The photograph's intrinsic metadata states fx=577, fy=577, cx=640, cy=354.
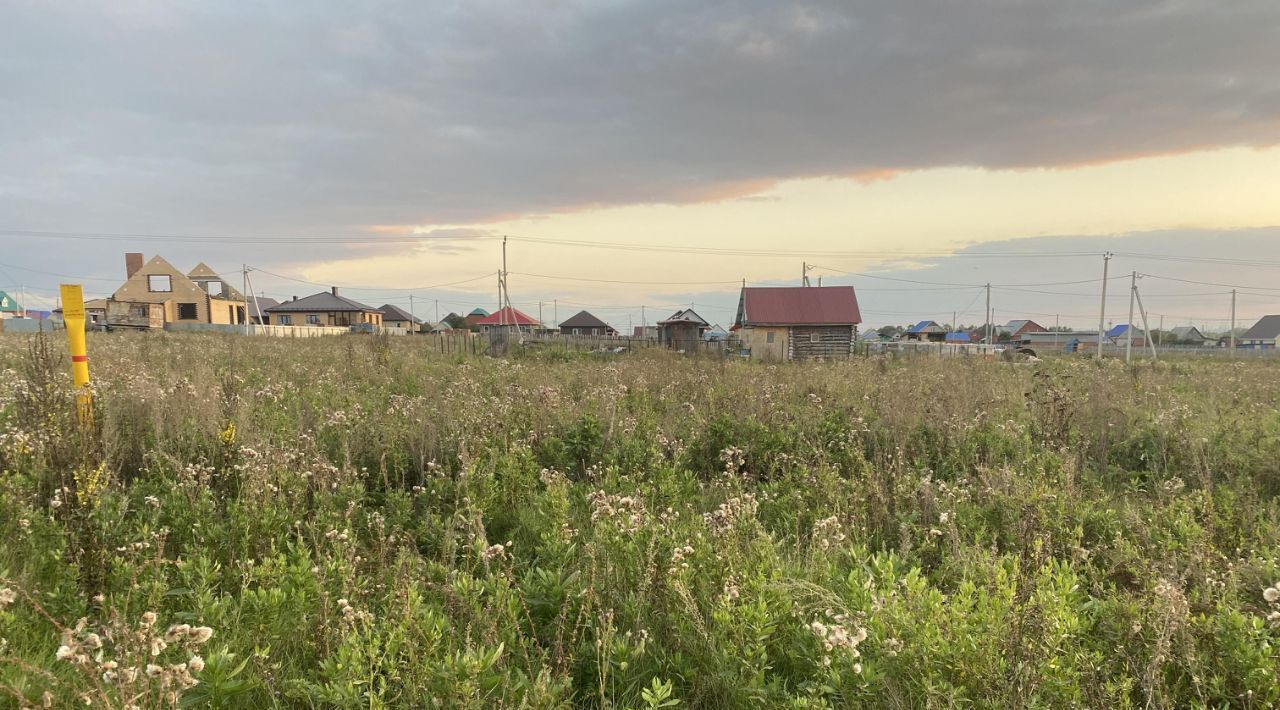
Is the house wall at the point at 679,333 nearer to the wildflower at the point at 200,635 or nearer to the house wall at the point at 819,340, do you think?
the house wall at the point at 819,340

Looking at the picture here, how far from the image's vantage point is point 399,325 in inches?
3398

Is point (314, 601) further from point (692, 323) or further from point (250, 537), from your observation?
point (692, 323)

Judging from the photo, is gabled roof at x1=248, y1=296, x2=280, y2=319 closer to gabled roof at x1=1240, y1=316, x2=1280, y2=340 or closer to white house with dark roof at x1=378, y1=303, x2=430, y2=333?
white house with dark roof at x1=378, y1=303, x2=430, y2=333

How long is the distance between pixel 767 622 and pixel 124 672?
244 centimetres

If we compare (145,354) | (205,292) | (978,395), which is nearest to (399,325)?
(205,292)

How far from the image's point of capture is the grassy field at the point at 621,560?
2402 mm

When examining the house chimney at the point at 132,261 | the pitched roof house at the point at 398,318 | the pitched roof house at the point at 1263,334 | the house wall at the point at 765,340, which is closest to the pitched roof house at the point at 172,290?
the house chimney at the point at 132,261

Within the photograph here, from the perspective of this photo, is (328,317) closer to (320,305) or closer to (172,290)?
(320,305)

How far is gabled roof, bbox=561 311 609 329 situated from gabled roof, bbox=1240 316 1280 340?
94939mm

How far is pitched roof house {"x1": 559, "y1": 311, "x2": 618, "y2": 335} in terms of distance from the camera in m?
81.0

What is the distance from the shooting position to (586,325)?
81.2m

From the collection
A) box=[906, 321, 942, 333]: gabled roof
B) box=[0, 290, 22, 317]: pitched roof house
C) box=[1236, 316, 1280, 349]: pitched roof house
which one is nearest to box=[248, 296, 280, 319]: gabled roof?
box=[0, 290, 22, 317]: pitched roof house

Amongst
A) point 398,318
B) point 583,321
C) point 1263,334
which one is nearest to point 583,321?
point 583,321

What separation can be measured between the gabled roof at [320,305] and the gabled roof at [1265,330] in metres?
124
